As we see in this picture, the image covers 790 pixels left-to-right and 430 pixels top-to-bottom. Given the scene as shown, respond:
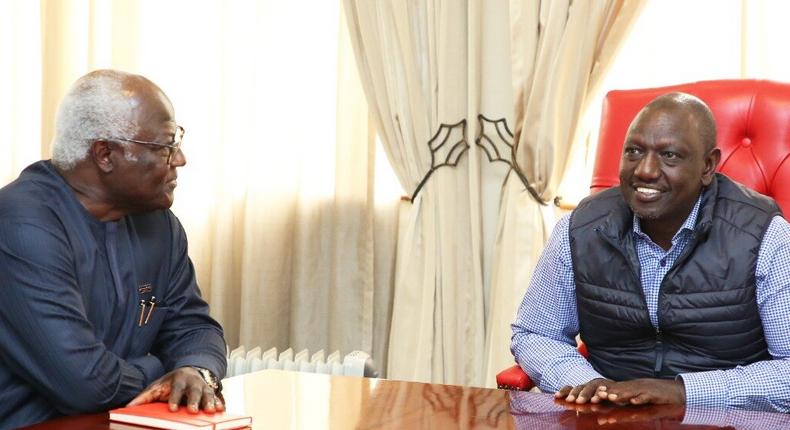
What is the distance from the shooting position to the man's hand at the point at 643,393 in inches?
80.6

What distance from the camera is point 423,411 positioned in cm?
192

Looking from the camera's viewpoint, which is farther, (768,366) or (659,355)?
(659,355)

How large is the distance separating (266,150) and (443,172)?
0.79m

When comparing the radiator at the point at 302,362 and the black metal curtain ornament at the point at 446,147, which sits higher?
the black metal curtain ornament at the point at 446,147

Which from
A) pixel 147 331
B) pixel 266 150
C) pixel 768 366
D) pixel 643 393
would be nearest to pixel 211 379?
pixel 147 331

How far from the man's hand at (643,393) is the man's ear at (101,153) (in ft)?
3.87

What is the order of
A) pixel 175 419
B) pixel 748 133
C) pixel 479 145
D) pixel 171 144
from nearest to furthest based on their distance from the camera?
pixel 175 419
pixel 171 144
pixel 748 133
pixel 479 145

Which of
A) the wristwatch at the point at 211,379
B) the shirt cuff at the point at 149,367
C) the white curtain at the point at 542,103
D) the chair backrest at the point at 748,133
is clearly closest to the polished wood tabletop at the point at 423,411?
the wristwatch at the point at 211,379

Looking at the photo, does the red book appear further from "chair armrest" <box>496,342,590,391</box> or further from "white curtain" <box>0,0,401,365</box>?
"white curtain" <box>0,0,401,365</box>


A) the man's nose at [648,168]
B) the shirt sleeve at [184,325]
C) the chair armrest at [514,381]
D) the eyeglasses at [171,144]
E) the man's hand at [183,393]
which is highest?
the eyeglasses at [171,144]

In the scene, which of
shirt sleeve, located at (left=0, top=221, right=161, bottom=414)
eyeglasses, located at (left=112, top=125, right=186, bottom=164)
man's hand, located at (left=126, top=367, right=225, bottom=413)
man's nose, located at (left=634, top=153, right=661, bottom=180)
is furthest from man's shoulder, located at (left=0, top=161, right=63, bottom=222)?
man's nose, located at (left=634, top=153, right=661, bottom=180)

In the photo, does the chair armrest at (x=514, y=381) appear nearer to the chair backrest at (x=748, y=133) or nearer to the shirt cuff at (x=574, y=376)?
the shirt cuff at (x=574, y=376)

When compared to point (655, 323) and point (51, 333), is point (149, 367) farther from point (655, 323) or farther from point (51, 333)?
point (655, 323)

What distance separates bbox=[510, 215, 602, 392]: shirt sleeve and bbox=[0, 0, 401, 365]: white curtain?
1.35 meters
